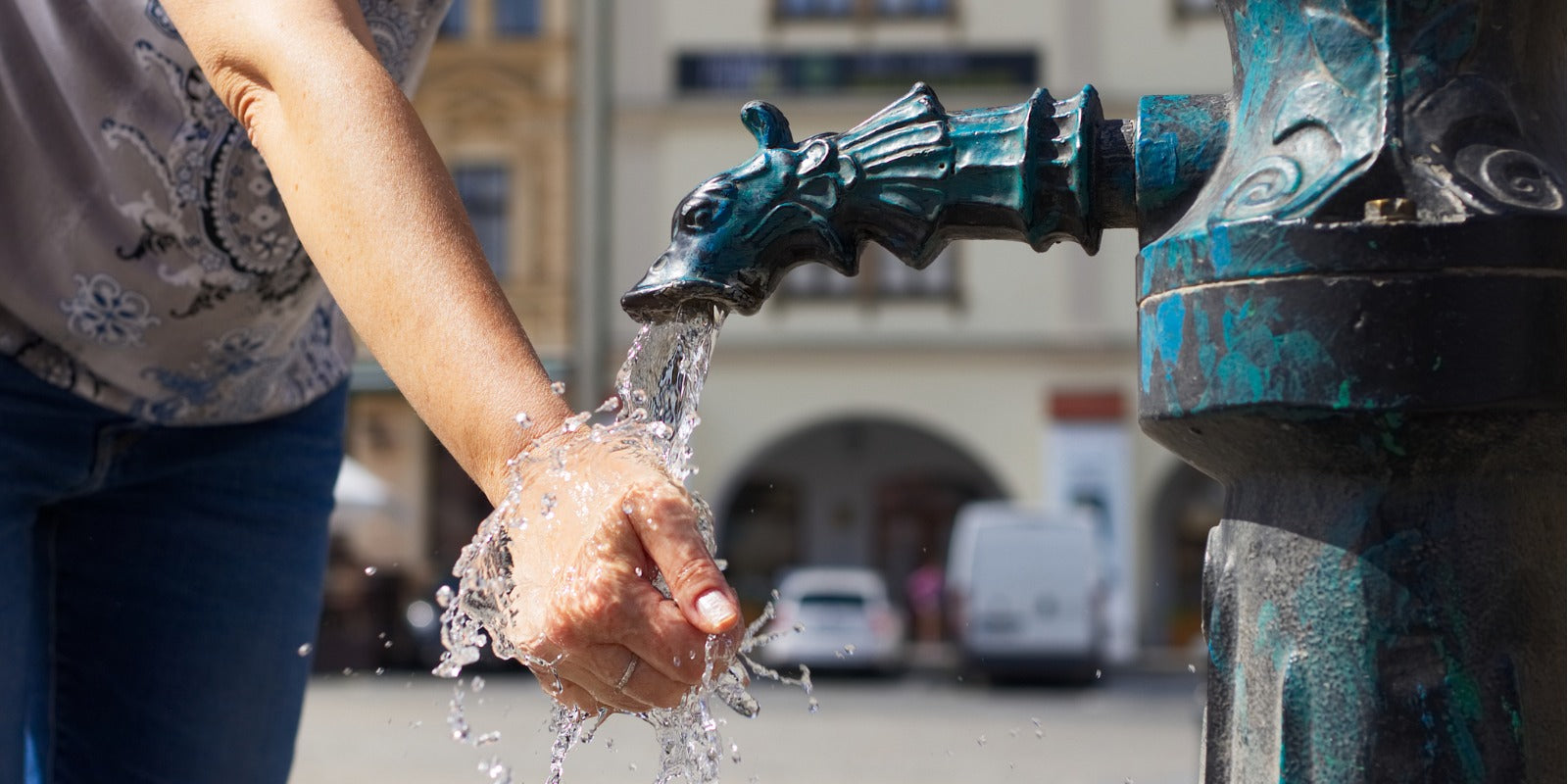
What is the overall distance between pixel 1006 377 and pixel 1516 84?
18985 mm

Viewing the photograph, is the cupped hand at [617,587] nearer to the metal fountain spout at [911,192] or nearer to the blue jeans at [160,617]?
the metal fountain spout at [911,192]

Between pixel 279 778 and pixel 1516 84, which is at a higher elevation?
pixel 1516 84

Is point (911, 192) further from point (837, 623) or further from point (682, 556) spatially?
point (837, 623)

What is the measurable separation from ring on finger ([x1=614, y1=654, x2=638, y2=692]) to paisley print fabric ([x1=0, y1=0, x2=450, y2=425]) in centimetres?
78

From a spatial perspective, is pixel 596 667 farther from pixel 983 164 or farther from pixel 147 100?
pixel 147 100

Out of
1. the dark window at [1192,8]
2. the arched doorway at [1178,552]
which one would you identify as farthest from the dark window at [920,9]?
the arched doorway at [1178,552]

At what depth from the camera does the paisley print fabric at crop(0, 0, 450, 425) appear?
1520 mm

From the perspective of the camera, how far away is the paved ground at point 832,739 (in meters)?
8.17

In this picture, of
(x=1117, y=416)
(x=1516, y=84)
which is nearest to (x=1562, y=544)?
(x=1516, y=84)

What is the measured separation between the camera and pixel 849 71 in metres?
20.0

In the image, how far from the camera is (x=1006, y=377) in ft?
65.9

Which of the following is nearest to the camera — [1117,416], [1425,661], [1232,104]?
[1425,661]

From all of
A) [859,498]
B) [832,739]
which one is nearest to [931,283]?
[859,498]

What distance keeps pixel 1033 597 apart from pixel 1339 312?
15.8 metres
